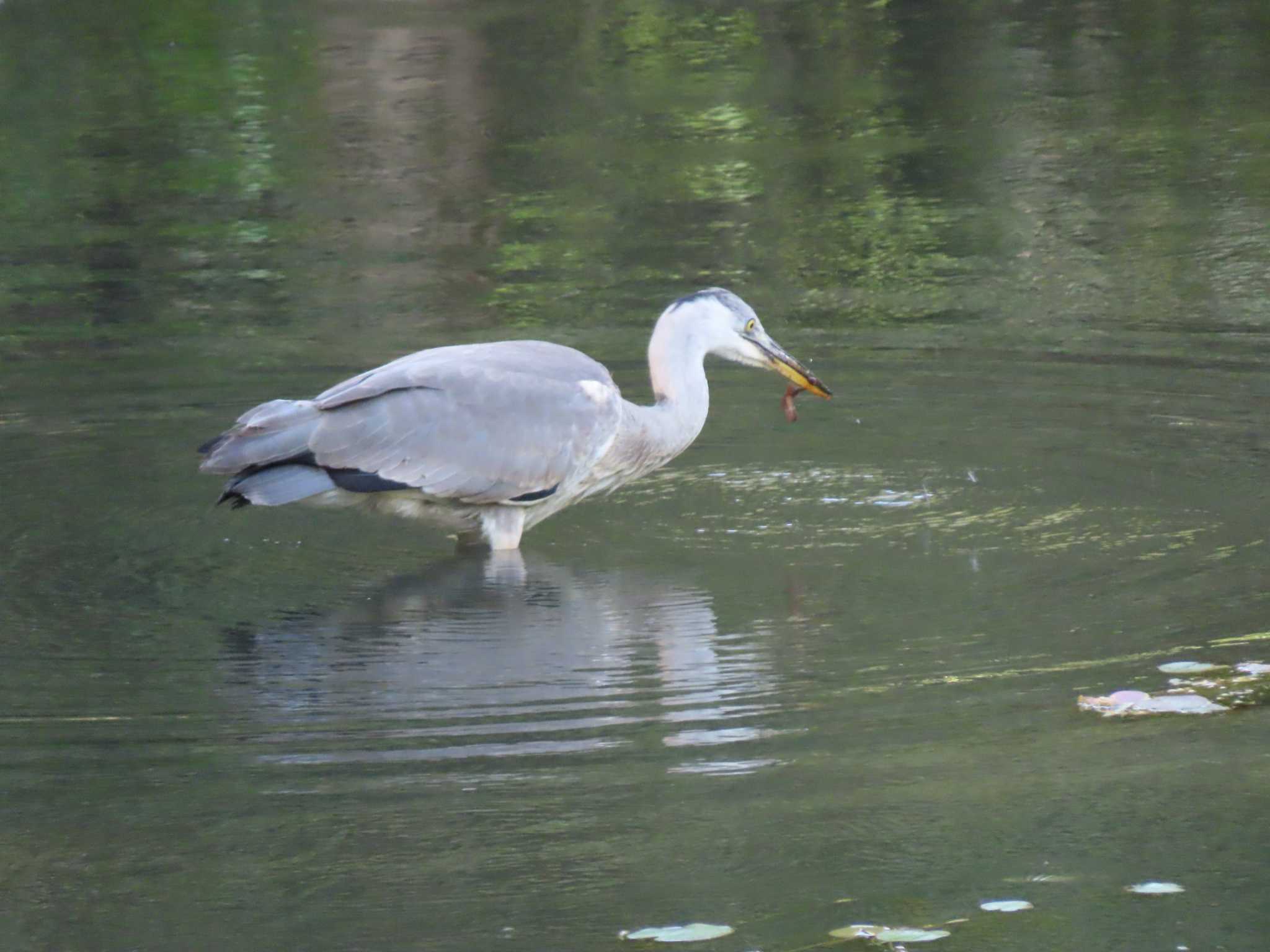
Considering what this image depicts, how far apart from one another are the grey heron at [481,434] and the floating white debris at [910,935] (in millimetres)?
4140

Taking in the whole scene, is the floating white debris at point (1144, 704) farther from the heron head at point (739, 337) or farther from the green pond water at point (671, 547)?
the heron head at point (739, 337)

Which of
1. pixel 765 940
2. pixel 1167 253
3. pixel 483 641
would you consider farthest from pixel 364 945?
pixel 1167 253

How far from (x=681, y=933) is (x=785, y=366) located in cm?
489

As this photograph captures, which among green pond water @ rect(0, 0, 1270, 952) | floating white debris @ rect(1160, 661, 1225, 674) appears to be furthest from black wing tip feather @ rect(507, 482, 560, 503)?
floating white debris @ rect(1160, 661, 1225, 674)

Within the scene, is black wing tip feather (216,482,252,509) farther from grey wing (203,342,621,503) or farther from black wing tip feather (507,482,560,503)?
black wing tip feather (507,482,560,503)

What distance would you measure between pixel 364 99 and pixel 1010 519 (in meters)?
12.7

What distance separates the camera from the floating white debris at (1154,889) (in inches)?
208

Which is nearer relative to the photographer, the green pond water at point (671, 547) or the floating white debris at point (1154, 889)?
the floating white debris at point (1154, 889)

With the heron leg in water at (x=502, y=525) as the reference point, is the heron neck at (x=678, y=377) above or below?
above

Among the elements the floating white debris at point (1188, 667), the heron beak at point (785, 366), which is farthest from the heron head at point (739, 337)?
the floating white debris at point (1188, 667)

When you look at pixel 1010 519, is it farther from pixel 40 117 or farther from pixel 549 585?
pixel 40 117

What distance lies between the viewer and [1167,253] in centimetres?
1398

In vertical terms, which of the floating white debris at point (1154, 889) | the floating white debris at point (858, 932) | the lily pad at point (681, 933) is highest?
the lily pad at point (681, 933)

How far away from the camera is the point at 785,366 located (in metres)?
9.76
